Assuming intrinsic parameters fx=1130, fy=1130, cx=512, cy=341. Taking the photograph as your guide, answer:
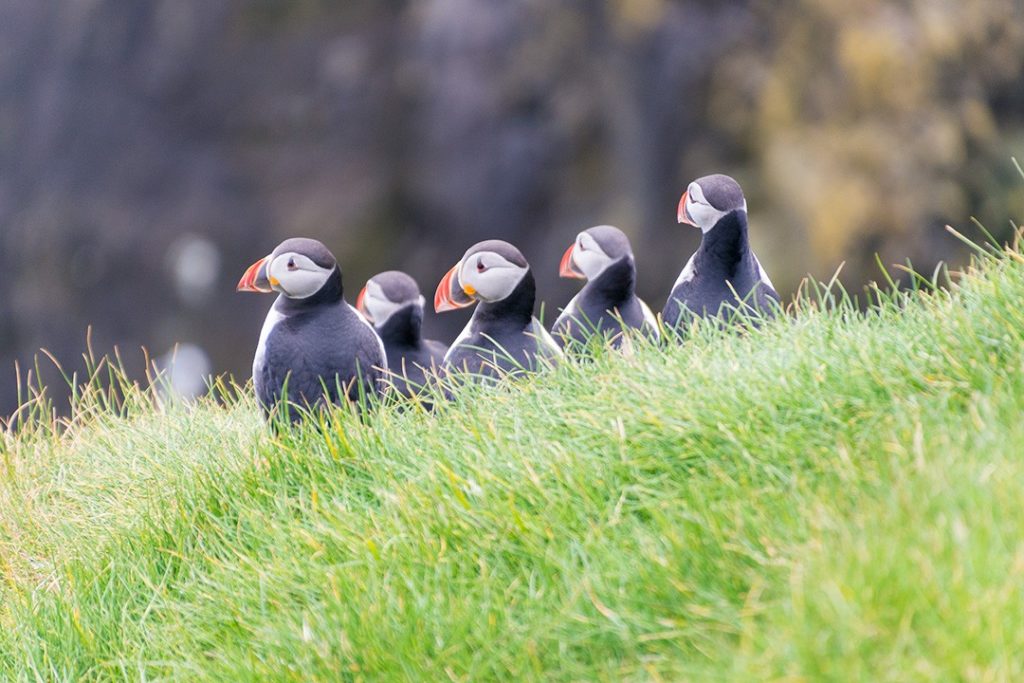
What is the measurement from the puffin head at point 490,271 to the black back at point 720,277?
2.01ft

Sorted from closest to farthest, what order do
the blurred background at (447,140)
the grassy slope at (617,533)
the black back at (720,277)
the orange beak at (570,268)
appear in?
the grassy slope at (617,533), the black back at (720,277), the orange beak at (570,268), the blurred background at (447,140)

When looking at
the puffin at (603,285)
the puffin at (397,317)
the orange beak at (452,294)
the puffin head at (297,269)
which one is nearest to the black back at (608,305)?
the puffin at (603,285)

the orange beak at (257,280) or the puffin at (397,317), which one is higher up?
the orange beak at (257,280)

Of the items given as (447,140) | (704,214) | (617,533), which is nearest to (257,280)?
(704,214)

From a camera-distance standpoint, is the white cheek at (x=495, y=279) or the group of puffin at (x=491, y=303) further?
the white cheek at (x=495, y=279)

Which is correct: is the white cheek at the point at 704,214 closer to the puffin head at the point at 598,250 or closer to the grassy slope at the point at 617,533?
the puffin head at the point at 598,250

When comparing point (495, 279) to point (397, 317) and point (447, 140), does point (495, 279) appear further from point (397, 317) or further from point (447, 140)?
point (447, 140)

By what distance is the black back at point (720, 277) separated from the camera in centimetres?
409

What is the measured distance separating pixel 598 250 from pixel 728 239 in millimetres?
488

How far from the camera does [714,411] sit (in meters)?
2.77

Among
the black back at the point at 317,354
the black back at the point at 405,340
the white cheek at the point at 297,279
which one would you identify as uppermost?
the white cheek at the point at 297,279

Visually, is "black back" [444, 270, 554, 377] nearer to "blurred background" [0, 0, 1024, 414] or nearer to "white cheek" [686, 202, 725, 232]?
"white cheek" [686, 202, 725, 232]

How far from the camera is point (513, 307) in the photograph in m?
4.09

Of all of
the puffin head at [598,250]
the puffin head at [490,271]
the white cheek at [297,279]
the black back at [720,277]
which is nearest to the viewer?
the white cheek at [297,279]
